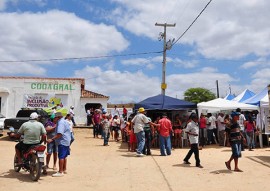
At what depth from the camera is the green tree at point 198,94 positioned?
7250 centimetres

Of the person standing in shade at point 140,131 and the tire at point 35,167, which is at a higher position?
the person standing in shade at point 140,131

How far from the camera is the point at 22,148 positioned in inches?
335

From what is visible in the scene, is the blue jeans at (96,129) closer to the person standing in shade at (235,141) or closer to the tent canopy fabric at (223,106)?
the tent canopy fabric at (223,106)

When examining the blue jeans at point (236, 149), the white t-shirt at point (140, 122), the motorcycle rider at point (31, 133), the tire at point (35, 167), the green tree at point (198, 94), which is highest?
the green tree at point (198, 94)

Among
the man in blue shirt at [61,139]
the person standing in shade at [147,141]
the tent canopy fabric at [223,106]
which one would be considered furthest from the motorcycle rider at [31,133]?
the tent canopy fabric at [223,106]

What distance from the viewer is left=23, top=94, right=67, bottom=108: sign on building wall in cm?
2800

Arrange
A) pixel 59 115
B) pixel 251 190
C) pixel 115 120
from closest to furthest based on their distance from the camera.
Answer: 1. pixel 251 190
2. pixel 59 115
3. pixel 115 120

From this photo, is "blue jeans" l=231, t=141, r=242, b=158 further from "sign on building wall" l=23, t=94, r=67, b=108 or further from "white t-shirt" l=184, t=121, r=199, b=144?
"sign on building wall" l=23, t=94, r=67, b=108

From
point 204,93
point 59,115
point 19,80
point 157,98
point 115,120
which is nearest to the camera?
point 59,115

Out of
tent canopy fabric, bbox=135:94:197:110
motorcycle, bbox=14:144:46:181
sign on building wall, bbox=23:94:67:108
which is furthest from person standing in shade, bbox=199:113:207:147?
sign on building wall, bbox=23:94:67:108

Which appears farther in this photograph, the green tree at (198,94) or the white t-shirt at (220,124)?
the green tree at (198,94)

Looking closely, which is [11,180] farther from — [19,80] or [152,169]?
[19,80]

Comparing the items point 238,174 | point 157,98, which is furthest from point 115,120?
point 238,174

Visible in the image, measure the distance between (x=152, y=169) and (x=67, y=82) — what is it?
65.5ft
